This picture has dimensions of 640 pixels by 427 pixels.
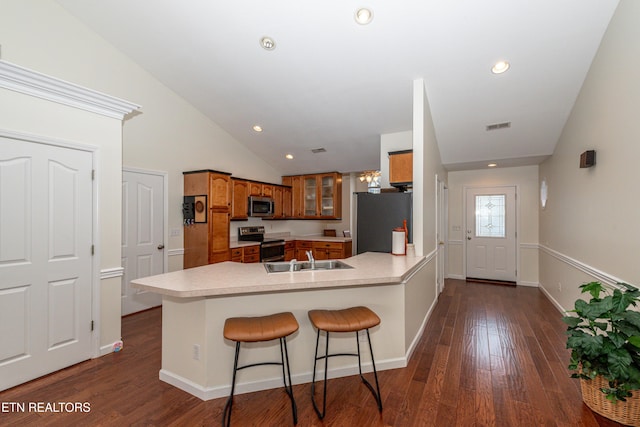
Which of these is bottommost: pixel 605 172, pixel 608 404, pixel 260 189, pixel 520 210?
pixel 608 404

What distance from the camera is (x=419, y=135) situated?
3162 mm

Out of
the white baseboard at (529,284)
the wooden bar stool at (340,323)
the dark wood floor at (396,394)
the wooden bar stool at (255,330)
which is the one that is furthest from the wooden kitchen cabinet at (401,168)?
the white baseboard at (529,284)

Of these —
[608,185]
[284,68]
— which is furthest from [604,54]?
[284,68]

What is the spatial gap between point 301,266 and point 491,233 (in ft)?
16.3

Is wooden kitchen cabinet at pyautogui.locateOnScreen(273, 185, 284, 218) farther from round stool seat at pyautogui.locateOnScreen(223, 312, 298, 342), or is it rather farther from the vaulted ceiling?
round stool seat at pyautogui.locateOnScreen(223, 312, 298, 342)

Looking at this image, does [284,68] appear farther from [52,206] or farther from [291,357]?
[291,357]

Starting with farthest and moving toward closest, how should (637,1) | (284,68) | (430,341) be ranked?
(284,68), (430,341), (637,1)

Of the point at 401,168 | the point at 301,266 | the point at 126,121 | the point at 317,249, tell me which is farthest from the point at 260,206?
the point at 301,266

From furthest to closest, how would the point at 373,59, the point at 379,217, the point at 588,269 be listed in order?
the point at 379,217, the point at 373,59, the point at 588,269

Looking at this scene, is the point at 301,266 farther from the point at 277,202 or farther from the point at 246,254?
the point at 277,202

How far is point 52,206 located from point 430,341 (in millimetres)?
3899

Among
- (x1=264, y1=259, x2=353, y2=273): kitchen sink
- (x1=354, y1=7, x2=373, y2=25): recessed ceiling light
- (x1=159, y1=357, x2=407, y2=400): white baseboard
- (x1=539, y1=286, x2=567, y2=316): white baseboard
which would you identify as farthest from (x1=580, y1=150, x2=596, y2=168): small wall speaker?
(x1=159, y1=357, x2=407, y2=400): white baseboard

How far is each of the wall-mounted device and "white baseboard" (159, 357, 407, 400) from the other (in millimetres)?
2505

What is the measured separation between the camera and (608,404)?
75.7 inches
